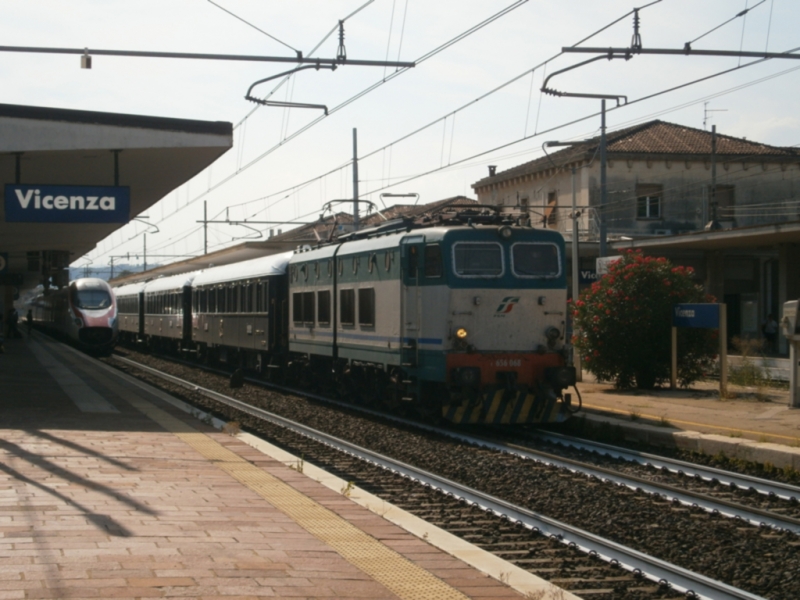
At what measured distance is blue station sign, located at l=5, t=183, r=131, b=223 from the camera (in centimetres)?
1660

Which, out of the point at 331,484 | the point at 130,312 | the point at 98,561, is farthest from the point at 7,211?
the point at 130,312

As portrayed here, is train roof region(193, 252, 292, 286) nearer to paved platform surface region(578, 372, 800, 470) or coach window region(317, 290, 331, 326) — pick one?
coach window region(317, 290, 331, 326)

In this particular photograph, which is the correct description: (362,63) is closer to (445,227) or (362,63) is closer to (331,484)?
(445,227)

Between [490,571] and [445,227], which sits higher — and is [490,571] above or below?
below

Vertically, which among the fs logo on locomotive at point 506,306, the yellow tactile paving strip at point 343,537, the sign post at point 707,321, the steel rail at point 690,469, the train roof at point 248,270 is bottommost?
the steel rail at point 690,469

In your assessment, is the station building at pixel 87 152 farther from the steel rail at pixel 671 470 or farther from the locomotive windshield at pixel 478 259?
the steel rail at pixel 671 470

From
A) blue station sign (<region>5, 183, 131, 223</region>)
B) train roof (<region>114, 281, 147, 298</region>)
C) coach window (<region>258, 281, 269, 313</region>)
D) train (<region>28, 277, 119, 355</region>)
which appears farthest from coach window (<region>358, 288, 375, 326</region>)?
train roof (<region>114, 281, 147, 298</region>)

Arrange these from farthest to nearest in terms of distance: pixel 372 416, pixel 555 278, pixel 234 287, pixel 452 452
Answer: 1. pixel 234 287
2. pixel 372 416
3. pixel 555 278
4. pixel 452 452

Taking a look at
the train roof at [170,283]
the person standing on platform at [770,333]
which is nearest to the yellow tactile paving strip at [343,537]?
the train roof at [170,283]

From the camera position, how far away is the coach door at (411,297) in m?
14.9

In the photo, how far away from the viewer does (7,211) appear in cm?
1611

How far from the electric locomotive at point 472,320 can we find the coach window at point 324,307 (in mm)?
2522

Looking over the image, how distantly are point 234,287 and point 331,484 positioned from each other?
18.2 meters

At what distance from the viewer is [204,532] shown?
681cm
